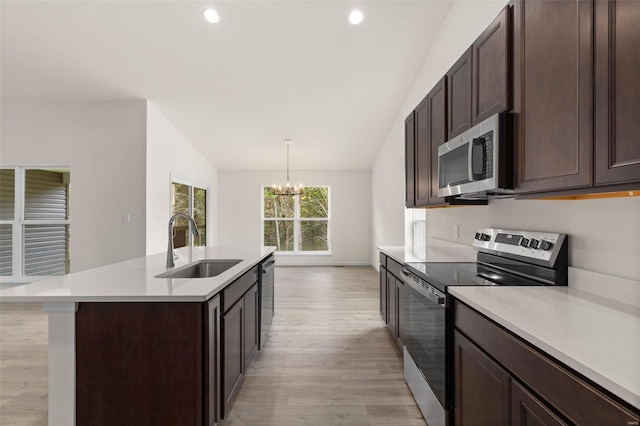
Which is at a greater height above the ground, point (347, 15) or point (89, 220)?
point (347, 15)

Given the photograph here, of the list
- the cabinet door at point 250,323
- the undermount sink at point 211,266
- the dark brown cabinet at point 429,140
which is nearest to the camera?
the cabinet door at point 250,323

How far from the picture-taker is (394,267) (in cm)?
296

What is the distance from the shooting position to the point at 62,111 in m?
4.61

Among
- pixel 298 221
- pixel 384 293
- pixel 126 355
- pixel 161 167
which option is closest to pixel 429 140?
pixel 384 293

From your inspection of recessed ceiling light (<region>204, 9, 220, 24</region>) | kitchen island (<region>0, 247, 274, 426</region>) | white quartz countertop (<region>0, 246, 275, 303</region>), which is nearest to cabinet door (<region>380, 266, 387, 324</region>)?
white quartz countertop (<region>0, 246, 275, 303</region>)

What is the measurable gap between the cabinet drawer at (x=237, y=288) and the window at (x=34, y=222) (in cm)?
409

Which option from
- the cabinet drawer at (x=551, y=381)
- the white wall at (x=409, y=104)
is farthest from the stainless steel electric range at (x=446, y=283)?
the white wall at (x=409, y=104)

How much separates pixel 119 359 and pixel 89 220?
3.88 meters

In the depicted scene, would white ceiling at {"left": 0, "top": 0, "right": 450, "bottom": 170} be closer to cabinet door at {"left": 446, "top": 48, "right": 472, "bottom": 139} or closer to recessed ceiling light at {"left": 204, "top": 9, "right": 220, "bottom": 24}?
recessed ceiling light at {"left": 204, "top": 9, "right": 220, "bottom": 24}

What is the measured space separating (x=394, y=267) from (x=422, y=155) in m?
1.05

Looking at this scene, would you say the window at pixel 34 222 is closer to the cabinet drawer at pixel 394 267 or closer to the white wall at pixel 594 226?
the cabinet drawer at pixel 394 267

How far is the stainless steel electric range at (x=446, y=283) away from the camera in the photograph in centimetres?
164

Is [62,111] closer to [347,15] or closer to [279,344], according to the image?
[347,15]

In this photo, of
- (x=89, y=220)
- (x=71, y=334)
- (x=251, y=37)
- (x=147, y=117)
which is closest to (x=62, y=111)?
(x=147, y=117)
